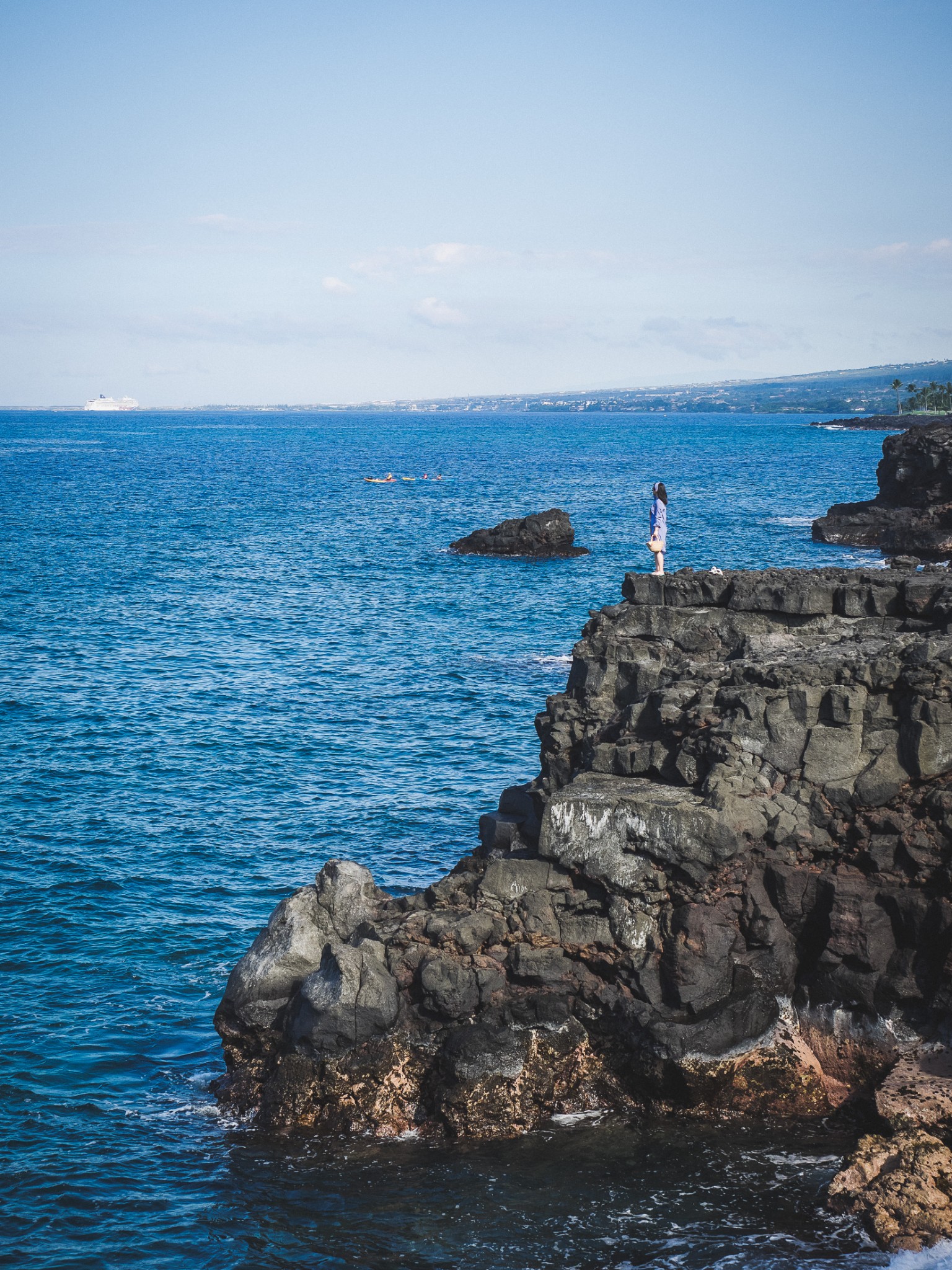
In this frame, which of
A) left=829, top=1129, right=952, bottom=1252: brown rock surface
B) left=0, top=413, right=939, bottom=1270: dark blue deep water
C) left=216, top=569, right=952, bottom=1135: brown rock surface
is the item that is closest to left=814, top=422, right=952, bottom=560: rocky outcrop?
left=0, top=413, right=939, bottom=1270: dark blue deep water

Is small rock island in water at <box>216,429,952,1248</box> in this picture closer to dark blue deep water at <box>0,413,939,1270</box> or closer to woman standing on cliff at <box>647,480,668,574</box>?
dark blue deep water at <box>0,413,939,1270</box>

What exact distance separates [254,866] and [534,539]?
157 ft

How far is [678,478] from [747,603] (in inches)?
4295

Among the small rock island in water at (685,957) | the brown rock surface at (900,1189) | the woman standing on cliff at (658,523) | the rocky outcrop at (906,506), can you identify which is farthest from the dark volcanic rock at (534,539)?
the brown rock surface at (900,1189)

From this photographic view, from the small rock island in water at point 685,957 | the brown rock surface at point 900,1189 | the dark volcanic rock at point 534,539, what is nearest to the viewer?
the brown rock surface at point 900,1189

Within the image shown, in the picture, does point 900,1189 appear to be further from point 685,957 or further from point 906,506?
point 906,506

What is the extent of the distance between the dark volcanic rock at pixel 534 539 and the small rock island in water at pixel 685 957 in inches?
2092

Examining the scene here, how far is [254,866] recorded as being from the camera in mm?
25203

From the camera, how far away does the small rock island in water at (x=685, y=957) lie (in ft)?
52.4

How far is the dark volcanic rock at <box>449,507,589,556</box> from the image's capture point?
71062 millimetres

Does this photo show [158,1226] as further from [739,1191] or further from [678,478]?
[678,478]

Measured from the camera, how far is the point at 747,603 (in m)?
22.6

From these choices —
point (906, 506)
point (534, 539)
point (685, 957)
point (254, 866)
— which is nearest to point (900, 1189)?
point (685, 957)

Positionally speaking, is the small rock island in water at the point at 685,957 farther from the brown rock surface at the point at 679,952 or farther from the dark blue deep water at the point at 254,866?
the dark blue deep water at the point at 254,866
